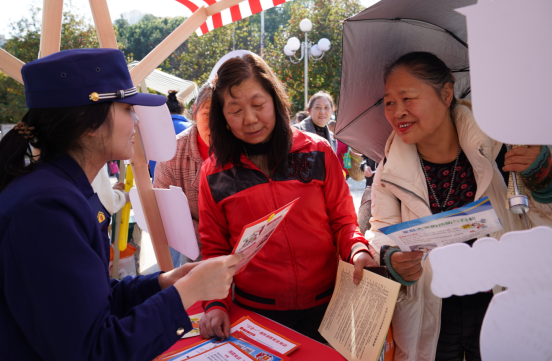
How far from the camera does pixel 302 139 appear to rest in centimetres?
178

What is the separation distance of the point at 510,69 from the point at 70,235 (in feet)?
3.70

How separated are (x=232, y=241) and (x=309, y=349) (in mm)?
575

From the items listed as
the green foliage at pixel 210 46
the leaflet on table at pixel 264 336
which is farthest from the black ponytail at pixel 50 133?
the green foliage at pixel 210 46

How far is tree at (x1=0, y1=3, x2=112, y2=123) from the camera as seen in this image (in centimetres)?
1326

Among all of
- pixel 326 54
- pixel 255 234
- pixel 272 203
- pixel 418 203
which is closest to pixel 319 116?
pixel 272 203

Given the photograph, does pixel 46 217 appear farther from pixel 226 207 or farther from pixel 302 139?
pixel 302 139

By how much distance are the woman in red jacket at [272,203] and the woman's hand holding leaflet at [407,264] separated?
0.25m

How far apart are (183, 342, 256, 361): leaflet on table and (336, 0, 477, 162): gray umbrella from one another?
1143mm

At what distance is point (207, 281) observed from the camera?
1.14 meters

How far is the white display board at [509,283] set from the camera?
94 cm

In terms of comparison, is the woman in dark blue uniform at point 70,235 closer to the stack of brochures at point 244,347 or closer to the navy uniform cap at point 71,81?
the navy uniform cap at point 71,81

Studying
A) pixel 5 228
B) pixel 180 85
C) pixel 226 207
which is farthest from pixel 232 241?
pixel 180 85

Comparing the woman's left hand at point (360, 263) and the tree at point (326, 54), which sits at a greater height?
the tree at point (326, 54)

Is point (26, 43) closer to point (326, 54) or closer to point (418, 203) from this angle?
point (326, 54)
